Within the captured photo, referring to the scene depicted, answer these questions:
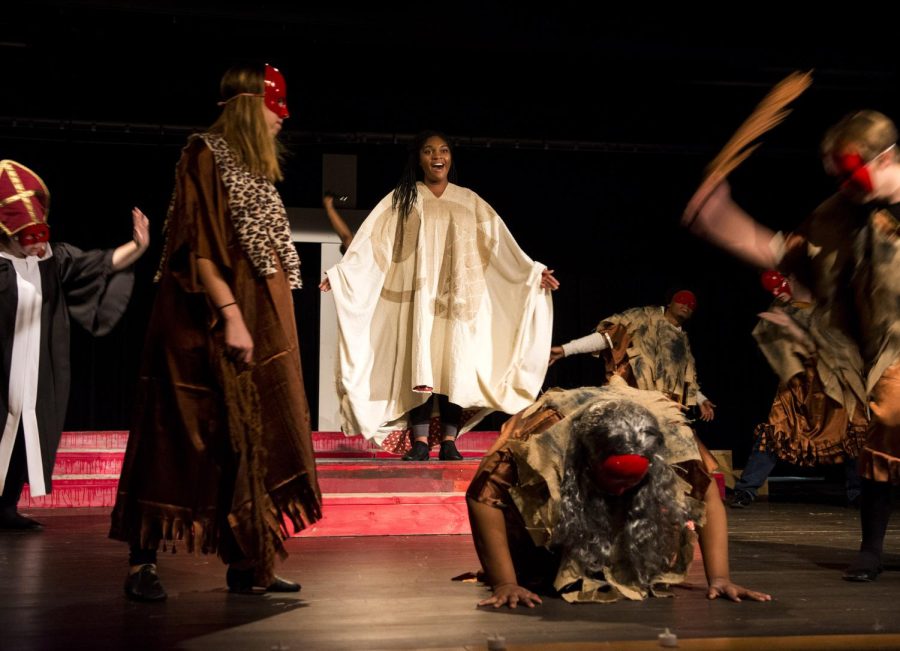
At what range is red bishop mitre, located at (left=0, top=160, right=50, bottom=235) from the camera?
4.30 metres

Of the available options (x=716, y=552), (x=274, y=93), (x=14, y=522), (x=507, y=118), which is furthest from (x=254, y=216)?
(x=507, y=118)

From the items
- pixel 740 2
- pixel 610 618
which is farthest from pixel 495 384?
pixel 740 2

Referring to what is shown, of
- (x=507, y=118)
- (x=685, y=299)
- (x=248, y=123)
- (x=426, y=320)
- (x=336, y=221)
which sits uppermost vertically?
(x=507, y=118)

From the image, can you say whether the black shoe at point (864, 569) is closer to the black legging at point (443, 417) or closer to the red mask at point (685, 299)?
the black legging at point (443, 417)

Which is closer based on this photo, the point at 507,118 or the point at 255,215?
the point at 255,215

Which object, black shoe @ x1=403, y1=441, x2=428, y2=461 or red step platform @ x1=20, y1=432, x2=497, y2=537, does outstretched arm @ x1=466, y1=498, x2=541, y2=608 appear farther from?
black shoe @ x1=403, y1=441, x2=428, y2=461

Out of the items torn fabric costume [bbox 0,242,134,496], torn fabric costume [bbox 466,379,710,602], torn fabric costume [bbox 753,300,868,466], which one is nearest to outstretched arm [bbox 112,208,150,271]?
torn fabric costume [bbox 0,242,134,496]

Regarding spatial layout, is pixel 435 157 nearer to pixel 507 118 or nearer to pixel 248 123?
pixel 248 123

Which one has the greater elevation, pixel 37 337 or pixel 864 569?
pixel 37 337

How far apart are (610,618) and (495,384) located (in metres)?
2.82

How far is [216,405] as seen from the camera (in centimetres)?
265

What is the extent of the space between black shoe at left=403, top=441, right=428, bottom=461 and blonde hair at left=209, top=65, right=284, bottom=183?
2.41m

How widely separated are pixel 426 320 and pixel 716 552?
261 cm

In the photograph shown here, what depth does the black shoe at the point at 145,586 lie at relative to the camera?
2.73m
